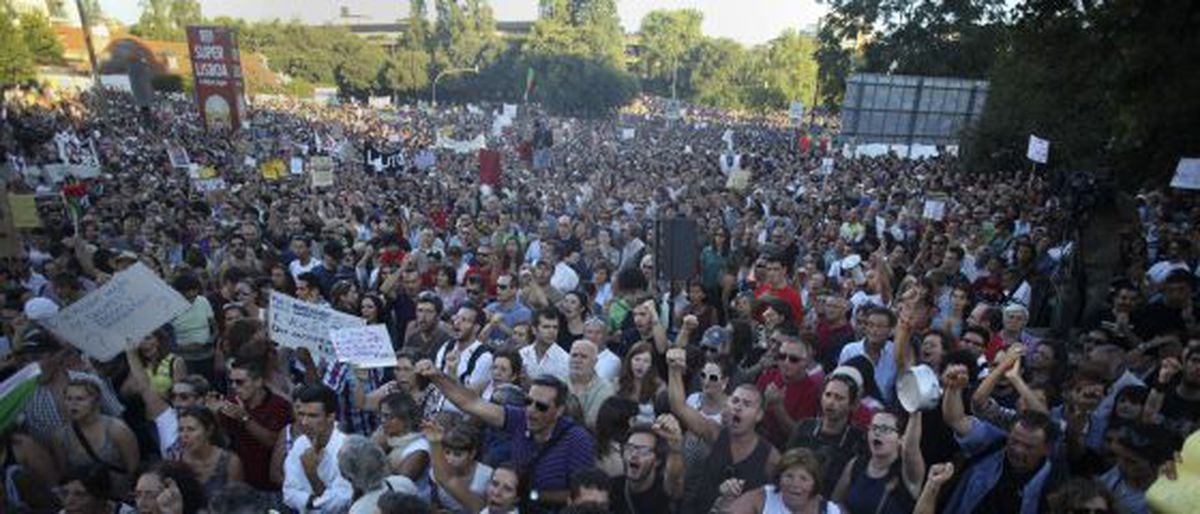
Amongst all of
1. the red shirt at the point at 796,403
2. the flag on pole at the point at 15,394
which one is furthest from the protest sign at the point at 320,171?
the red shirt at the point at 796,403

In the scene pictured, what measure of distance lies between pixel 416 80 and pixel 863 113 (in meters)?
68.2

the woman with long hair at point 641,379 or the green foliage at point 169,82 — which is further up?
the woman with long hair at point 641,379

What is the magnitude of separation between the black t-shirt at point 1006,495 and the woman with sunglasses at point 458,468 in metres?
2.17

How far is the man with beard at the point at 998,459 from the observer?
374cm

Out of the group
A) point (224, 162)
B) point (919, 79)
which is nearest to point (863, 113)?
point (919, 79)

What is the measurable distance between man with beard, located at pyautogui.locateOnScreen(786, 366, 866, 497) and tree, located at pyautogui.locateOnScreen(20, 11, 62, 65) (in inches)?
2256

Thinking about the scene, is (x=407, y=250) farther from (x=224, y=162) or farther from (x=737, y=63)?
(x=737, y=63)

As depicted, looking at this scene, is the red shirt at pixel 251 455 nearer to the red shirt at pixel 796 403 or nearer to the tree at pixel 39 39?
the red shirt at pixel 796 403

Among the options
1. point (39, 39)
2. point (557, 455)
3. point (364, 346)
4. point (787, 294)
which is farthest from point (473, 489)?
point (39, 39)

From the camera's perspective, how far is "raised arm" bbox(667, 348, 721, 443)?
438 cm

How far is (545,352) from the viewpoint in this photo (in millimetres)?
5902

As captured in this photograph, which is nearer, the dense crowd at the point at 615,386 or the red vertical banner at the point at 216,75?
the dense crowd at the point at 615,386

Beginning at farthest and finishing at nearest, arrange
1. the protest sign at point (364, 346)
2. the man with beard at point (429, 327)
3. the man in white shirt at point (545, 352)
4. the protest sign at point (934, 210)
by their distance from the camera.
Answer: the protest sign at point (934, 210) → the man with beard at point (429, 327) → the man in white shirt at point (545, 352) → the protest sign at point (364, 346)

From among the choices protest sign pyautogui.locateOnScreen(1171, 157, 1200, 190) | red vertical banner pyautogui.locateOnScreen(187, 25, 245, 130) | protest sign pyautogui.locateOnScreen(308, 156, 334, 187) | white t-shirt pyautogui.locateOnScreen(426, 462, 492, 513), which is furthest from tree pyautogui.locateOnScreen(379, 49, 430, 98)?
white t-shirt pyautogui.locateOnScreen(426, 462, 492, 513)
